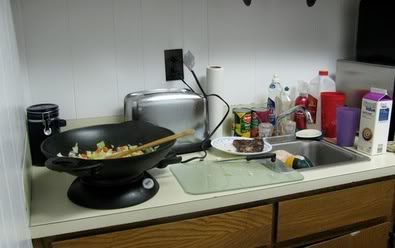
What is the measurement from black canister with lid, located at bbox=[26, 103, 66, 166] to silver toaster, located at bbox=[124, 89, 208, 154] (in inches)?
9.8

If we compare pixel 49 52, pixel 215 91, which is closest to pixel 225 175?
pixel 215 91

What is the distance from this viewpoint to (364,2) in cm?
175

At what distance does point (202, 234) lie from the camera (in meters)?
1.11

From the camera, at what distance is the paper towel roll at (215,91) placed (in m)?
1.53

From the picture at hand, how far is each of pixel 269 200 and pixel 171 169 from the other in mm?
334

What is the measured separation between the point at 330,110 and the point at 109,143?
0.93m

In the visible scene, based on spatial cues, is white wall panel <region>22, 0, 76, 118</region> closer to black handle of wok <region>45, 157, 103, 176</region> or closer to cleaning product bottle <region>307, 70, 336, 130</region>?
black handle of wok <region>45, 157, 103, 176</region>

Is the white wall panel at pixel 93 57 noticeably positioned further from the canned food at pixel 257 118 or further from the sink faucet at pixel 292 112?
the sink faucet at pixel 292 112

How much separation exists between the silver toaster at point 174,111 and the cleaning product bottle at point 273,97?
12.9 inches

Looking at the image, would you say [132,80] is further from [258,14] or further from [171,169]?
[258,14]

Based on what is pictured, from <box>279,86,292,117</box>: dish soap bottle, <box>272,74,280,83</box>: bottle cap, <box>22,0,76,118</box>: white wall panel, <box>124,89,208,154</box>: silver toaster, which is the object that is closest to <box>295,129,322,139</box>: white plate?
<box>279,86,292,117</box>: dish soap bottle

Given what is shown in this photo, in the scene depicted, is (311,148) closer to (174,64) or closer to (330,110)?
(330,110)

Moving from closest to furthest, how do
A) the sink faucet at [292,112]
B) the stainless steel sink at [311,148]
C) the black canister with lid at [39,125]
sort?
the black canister with lid at [39,125] → the stainless steel sink at [311,148] → the sink faucet at [292,112]

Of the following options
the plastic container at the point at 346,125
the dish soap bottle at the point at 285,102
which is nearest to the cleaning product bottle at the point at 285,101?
the dish soap bottle at the point at 285,102
